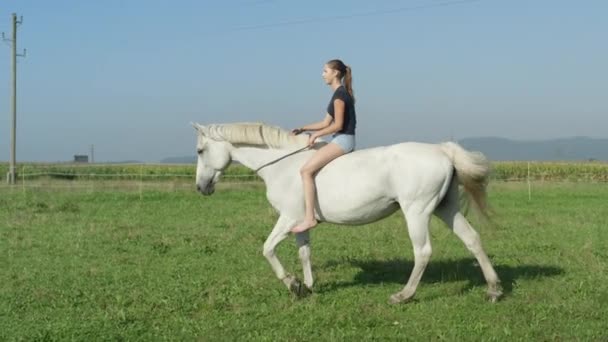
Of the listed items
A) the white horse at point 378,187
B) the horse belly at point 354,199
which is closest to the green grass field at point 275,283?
the white horse at point 378,187

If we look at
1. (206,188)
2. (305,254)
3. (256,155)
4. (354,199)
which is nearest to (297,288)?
(305,254)

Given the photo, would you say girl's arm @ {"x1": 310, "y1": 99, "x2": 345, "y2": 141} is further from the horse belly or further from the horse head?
the horse head

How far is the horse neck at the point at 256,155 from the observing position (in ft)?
25.5

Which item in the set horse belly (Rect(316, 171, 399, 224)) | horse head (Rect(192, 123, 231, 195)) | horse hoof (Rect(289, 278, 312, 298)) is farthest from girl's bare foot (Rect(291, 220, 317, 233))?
horse head (Rect(192, 123, 231, 195))

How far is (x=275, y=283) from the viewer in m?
8.13

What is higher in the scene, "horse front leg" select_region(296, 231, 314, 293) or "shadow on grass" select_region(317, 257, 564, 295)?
"horse front leg" select_region(296, 231, 314, 293)

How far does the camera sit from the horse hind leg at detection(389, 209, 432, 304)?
6.92 m

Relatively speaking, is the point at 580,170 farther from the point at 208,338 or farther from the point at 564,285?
the point at 208,338

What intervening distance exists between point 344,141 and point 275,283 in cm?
197

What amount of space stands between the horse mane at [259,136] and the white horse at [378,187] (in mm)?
11

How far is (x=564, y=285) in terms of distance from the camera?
25.5 ft

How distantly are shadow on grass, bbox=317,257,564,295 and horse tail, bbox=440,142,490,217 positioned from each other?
1.29m

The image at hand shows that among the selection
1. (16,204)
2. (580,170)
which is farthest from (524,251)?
(580,170)

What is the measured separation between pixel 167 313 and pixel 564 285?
4.39 meters
